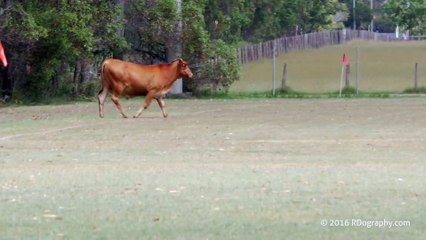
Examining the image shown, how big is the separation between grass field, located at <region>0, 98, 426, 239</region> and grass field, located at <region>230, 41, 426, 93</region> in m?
23.5

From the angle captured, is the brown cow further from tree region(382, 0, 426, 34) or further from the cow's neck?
tree region(382, 0, 426, 34)

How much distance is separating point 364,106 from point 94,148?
1532 centimetres

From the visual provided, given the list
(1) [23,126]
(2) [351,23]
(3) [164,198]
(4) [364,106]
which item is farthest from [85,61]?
(2) [351,23]

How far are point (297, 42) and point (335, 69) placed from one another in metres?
10.4

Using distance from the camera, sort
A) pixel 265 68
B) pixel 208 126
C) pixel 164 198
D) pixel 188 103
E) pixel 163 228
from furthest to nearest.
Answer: pixel 265 68
pixel 188 103
pixel 208 126
pixel 164 198
pixel 163 228

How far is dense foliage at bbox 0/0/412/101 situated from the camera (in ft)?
108

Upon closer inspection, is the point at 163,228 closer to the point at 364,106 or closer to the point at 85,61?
the point at 364,106

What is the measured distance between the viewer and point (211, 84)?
134ft

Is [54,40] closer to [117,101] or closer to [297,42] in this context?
[117,101]

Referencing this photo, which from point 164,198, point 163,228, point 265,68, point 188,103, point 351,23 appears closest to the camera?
point 163,228

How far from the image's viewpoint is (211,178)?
1375cm

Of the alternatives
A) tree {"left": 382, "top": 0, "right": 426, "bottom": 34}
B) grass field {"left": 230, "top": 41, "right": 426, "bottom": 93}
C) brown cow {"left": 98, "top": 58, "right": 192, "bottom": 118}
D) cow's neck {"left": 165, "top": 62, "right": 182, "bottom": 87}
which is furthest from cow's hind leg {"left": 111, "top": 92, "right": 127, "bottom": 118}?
tree {"left": 382, "top": 0, "right": 426, "bottom": 34}

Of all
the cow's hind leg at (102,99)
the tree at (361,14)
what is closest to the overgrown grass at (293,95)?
the cow's hind leg at (102,99)

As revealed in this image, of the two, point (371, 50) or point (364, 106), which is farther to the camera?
point (371, 50)
